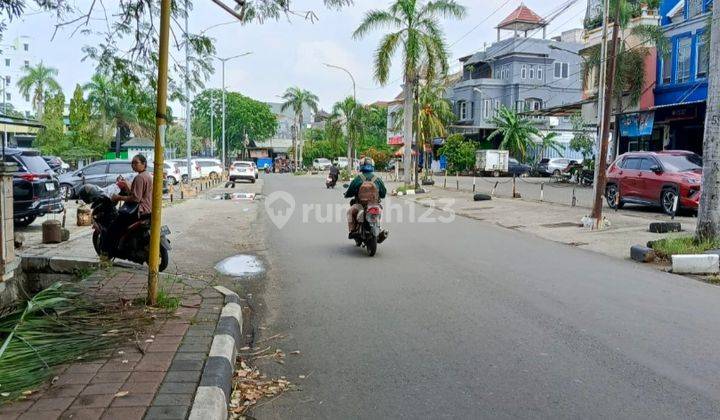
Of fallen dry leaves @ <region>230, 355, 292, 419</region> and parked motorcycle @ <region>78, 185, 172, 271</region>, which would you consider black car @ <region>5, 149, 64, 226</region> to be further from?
fallen dry leaves @ <region>230, 355, 292, 419</region>

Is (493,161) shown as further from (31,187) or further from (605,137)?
(31,187)

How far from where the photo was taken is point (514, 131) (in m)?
53.9

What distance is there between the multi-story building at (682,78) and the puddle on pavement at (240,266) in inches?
863

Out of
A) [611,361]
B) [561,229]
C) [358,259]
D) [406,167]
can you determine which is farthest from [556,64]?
[611,361]

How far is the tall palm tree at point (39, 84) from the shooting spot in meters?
61.9

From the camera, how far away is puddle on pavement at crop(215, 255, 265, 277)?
9.72 meters

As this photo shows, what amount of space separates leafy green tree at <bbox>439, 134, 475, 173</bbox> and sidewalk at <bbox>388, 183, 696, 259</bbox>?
2467 cm

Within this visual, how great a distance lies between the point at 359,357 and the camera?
548 cm

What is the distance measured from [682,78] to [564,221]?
15.6 meters

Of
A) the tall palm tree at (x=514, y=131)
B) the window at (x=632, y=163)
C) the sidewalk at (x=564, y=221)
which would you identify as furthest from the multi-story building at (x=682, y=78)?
the tall palm tree at (x=514, y=131)

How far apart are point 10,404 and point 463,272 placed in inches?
263

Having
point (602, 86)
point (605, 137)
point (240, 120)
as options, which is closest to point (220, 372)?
point (605, 137)

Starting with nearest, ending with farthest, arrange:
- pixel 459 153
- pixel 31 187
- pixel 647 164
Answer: pixel 31 187, pixel 647 164, pixel 459 153

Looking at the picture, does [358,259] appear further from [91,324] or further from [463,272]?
[91,324]
